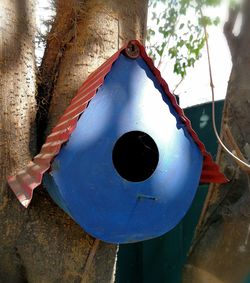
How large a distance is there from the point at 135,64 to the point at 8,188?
0.79m

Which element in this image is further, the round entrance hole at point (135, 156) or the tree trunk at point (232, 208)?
the tree trunk at point (232, 208)

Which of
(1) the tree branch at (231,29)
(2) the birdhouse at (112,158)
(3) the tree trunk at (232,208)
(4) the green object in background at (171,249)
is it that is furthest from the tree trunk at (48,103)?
(4) the green object in background at (171,249)

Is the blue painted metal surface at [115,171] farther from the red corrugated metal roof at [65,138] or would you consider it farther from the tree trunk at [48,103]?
the tree trunk at [48,103]

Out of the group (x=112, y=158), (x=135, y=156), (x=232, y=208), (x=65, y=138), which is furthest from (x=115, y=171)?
(x=232, y=208)

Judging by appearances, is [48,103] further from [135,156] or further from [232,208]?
[232,208]

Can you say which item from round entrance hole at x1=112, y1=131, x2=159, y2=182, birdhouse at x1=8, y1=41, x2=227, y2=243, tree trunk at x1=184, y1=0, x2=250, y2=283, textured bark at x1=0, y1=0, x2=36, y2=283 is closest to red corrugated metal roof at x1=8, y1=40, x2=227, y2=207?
birdhouse at x1=8, y1=41, x2=227, y2=243

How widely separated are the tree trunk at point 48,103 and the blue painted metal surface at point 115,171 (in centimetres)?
21

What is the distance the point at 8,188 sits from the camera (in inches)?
97.0

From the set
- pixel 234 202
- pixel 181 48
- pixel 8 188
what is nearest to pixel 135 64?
pixel 8 188

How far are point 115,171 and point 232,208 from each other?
1158 millimetres

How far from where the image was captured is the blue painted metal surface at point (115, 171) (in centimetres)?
220

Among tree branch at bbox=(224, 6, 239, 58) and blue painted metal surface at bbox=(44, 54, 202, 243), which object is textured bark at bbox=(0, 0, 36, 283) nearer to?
blue painted metal surface at bbox=(44, 54, 202, 243)

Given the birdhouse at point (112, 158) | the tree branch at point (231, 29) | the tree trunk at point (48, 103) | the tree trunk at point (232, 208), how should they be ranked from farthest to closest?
the tree trunk at point (232, 208) → the tree branch at point (231, 29) → the tree trunk at point (48, 103) → the birdhouse at point (112, 158)

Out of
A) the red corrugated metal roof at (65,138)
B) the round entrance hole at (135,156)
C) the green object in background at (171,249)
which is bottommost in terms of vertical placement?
the green object in background at (171,249)
